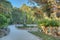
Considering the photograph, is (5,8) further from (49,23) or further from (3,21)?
(49,23)

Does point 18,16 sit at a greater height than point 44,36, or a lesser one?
greater

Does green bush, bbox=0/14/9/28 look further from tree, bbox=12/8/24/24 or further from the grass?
the grass

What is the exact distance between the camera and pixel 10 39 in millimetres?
6465

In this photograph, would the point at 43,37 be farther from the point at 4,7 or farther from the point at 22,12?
the point at 4,7

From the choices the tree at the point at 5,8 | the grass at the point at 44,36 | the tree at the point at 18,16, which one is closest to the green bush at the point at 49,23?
the grass at the point at 44,36

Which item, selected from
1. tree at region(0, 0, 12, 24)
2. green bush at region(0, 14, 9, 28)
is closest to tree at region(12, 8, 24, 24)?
tree at region(0, 0, 12, 24)

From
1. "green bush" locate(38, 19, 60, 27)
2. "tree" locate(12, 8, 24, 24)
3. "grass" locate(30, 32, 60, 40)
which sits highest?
"tree" locate(12, 8, 24, 24)

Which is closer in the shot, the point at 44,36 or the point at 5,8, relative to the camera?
the point at 44,36

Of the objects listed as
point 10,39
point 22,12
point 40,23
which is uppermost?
point 22,12

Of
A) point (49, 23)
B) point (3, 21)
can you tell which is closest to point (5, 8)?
point (3, 21)

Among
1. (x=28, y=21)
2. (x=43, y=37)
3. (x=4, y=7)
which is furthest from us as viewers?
(x=4, y=7)

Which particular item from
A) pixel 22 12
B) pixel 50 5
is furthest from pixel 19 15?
pixel 50 5

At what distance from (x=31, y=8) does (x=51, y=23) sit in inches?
36.1

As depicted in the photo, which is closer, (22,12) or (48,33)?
(22,12)
